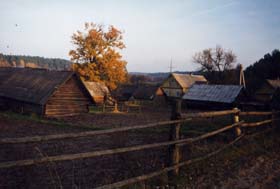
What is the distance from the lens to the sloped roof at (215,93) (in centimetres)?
3019

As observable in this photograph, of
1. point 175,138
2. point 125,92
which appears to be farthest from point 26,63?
point 175,138

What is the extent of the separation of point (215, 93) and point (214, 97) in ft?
2.85

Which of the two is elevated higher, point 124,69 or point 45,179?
point 124,69

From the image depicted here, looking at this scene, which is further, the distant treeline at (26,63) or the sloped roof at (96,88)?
the distant treeline at (26,63)

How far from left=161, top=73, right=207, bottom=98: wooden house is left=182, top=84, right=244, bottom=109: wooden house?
33.0 ft

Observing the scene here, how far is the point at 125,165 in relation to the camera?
6559 mm

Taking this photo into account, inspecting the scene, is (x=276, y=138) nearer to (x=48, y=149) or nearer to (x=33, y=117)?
(x=48, y=149)

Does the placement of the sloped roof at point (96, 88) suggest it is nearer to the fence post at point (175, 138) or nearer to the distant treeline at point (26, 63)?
the fence post at point (175, 138)

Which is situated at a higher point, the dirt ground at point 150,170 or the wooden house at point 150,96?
the wooden house at point 150,96

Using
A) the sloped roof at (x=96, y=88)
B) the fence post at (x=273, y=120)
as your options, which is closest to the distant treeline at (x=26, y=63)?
the sloped roof at (x=96, y=88)

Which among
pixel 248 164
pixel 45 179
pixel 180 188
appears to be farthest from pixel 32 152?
pixel 248 164

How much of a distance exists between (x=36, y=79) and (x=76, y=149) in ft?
57.2

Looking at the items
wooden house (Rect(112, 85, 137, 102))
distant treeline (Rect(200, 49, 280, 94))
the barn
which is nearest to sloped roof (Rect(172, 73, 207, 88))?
distant treeline (Rect(200, 49, 280, 94))

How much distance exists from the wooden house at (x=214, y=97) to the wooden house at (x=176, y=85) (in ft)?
33.0
